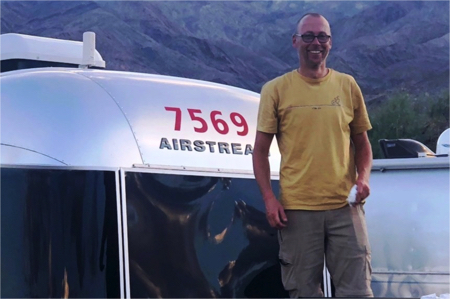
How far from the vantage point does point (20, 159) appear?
3545 mm

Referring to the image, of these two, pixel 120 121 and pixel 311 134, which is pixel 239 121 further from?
pixel 311 134

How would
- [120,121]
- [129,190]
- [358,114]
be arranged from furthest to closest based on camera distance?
[120,121]
[129,190]
[358,114]

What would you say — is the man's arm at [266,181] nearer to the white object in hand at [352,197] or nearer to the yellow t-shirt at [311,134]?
the yellow t-shirt at [311,134]

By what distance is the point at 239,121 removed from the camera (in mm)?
4129

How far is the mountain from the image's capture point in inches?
862

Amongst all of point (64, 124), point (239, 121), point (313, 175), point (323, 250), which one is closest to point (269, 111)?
point (313, 175)

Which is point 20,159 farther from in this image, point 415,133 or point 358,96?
point 415,133

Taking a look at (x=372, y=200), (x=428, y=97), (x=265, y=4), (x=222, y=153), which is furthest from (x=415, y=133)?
(x=222, y=153)

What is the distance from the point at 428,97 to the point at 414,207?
19634mm

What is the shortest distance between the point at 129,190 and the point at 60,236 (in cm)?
37

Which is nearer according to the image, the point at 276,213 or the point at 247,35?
the point at 276,213

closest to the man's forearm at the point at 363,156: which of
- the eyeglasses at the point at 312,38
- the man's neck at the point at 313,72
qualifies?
the man's neck at the point at 313,72

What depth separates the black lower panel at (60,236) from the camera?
339 centimetres

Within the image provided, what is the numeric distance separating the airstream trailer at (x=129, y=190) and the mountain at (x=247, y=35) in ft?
54.2
